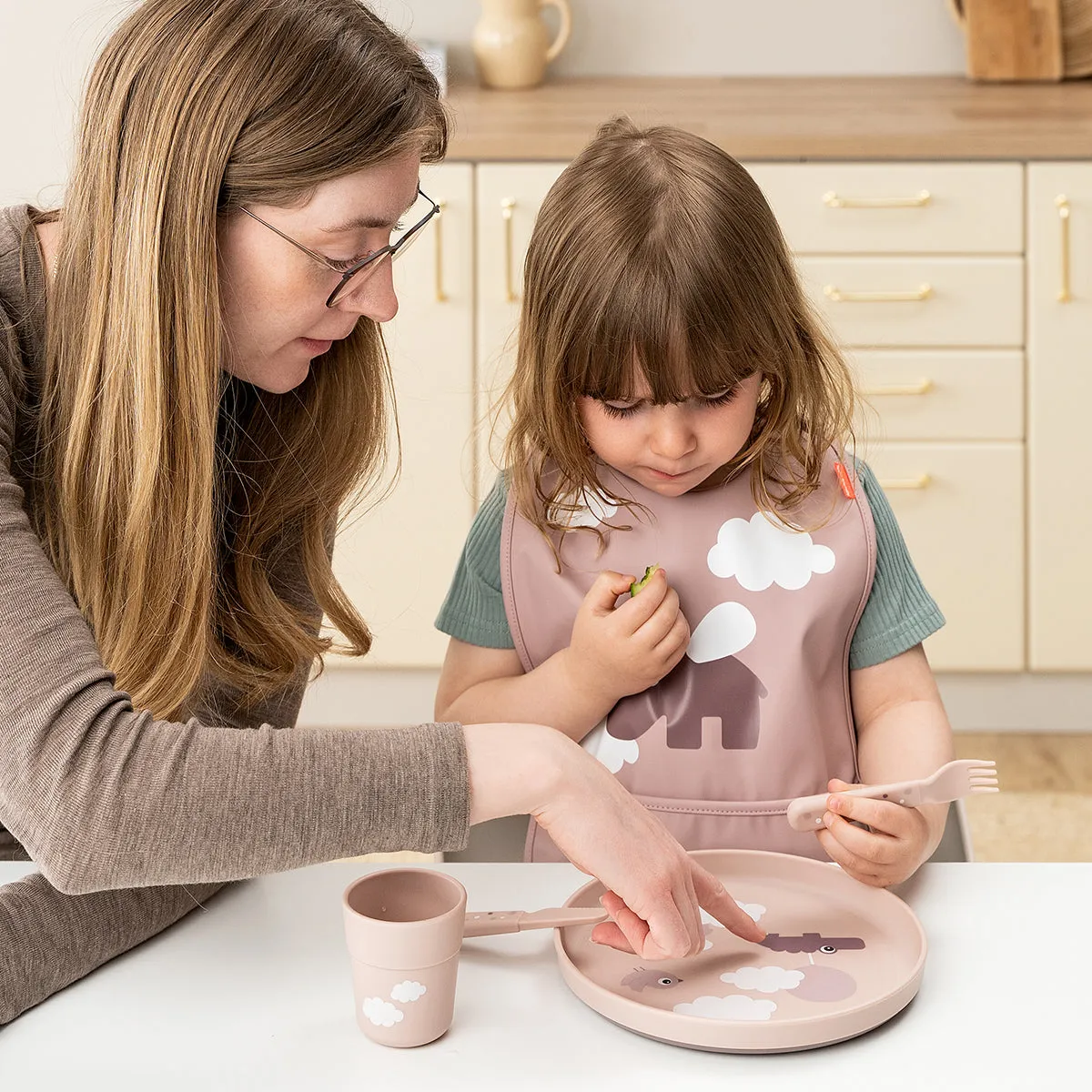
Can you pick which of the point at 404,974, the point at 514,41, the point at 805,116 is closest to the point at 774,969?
the point at 404,974

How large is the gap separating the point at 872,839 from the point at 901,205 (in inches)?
69.2

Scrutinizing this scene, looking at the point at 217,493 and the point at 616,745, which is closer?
the point at 217,493

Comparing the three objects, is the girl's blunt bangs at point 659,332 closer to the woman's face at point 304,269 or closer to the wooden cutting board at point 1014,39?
the woman's face at point 304,269

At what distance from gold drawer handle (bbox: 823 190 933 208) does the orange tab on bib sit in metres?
1.31

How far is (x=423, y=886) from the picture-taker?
830mm

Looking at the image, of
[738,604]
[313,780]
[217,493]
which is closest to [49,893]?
[313,780]

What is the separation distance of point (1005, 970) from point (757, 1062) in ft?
0.60

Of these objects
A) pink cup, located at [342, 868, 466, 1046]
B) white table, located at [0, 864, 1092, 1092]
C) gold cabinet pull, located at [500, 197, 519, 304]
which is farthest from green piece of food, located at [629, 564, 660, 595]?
gold cabinet pull, located at [500, 197, 519, 304]

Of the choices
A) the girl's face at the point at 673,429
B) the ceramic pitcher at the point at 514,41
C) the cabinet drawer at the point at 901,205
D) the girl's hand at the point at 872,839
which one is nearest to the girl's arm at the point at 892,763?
A: the girl's hand at the point at 872,839

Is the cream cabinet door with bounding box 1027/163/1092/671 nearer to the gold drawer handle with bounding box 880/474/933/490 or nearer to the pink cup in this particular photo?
the gold drawer handle with bounding box 880/474/933/490

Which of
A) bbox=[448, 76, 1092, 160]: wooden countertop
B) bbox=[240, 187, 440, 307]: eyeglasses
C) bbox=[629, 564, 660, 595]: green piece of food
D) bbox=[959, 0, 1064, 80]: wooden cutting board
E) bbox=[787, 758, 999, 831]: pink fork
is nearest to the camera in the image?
bbox=[787, 758, 999, 831]: pink fork

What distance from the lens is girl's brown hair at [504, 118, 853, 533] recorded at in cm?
110

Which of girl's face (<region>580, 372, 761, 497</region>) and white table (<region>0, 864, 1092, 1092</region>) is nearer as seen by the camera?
white table (<region>0, 864, 1092, 1092</region>)

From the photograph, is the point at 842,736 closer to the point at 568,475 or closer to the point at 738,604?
the point at 738,604
